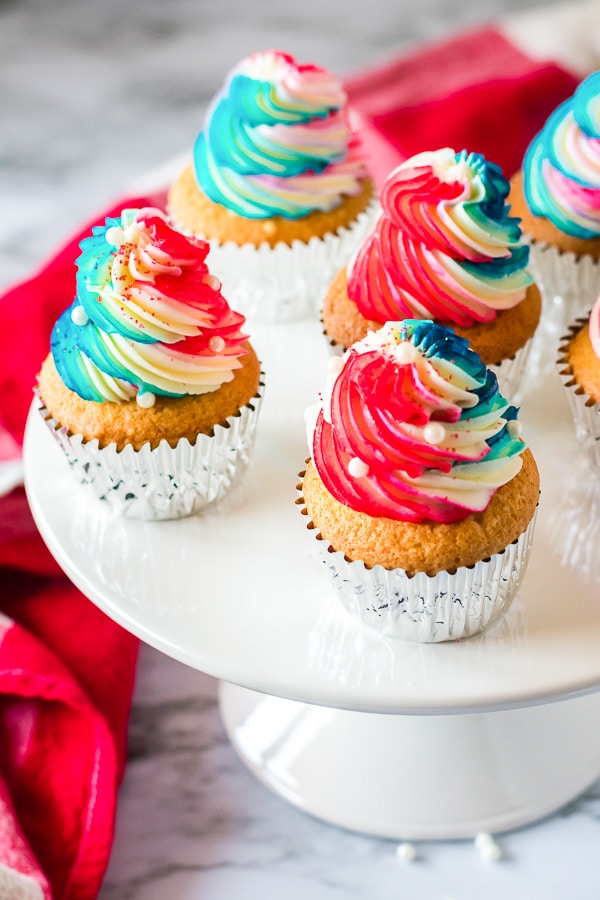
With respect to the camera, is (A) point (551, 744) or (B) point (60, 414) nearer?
(B) point (60, 414)

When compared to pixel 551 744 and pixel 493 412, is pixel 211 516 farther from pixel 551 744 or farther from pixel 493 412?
pixel 551 744

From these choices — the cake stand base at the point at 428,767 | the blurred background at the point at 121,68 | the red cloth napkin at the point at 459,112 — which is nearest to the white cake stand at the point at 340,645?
the cake stand base at the point at 428,767

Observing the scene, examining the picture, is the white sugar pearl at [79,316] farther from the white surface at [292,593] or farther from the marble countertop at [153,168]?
the marble countertop at [153,168]

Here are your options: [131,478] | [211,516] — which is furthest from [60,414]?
[211,516]

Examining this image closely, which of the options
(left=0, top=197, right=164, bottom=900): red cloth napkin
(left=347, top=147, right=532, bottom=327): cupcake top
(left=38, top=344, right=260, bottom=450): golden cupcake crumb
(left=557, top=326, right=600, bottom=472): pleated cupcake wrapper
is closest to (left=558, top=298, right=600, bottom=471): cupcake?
(left=557, top=326, right=600, bottom=472): pleated cupcake wrapper

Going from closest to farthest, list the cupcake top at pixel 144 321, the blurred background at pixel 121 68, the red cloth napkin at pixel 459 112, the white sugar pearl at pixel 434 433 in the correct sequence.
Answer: the white sugar pearl at pixel 434 433 → the cupcake top at pixel 144 321 → the red cloth napkin at pixel 459 112 → the blurred background at pixel 121 68

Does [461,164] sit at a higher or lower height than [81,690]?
higher

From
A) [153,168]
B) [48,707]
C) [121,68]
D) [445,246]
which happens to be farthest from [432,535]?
[121,68]

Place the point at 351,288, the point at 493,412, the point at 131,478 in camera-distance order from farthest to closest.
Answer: the point at 351,288 → the point at 131,478 → the point at 493,412
